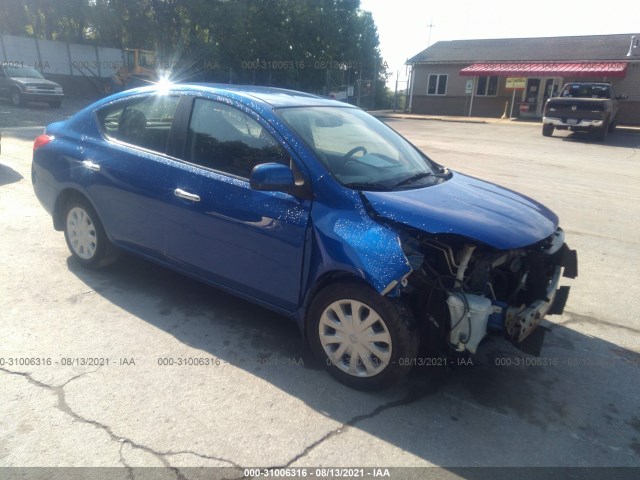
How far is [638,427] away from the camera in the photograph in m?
2.83

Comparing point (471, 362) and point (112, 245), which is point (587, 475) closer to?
point (471, 362)

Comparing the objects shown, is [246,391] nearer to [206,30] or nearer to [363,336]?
[363,336]

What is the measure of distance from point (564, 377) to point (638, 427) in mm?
528

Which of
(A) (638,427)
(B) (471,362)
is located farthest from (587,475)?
(B) (471,362)

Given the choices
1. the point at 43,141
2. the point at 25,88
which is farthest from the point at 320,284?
the point at 25,88

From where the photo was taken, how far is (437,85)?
3331 centimetres

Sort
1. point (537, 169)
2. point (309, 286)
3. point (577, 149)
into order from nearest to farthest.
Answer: point (309, 286) → point (537, 169) → point (577, 149)

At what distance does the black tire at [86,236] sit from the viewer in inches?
172

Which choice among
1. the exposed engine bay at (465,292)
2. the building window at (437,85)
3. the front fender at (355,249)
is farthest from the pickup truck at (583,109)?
the front fender at (355,249)

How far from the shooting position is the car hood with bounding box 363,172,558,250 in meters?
2.83

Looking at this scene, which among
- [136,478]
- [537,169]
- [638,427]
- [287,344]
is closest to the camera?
[136,478]

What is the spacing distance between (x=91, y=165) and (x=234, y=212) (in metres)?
1.67

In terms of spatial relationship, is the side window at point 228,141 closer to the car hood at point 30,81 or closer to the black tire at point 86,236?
the black tire at point 86,236

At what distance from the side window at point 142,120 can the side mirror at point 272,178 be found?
1190mm
